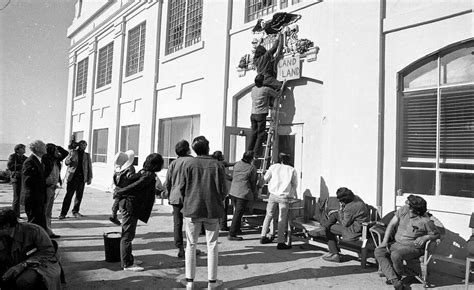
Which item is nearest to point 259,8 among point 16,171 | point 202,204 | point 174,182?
point 174,182

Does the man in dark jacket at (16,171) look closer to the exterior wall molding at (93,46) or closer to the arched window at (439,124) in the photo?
the arched window at (439,124)

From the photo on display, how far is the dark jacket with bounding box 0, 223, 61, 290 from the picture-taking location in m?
3.40

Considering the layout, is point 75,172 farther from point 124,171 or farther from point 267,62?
point 267,62

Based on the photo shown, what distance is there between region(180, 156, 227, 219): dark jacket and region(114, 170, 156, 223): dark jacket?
802 mm

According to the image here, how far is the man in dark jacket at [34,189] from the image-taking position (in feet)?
18.4

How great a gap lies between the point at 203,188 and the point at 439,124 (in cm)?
417

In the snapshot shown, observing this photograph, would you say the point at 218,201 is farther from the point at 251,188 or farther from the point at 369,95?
the point at 369,95

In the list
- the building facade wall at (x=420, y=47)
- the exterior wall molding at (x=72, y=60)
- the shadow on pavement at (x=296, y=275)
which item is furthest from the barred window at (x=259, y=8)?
the exterior wall molding at (x=72, y=60)

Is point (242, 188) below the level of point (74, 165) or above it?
below

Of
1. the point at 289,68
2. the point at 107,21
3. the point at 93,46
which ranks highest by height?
the point at 107,21

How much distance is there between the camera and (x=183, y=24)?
40.9 ft

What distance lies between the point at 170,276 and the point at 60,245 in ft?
8.62

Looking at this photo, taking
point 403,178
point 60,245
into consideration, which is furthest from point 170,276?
point 403,178

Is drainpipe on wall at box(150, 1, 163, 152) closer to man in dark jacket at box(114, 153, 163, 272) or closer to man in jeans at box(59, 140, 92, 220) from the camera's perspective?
man in jeans at box(59, 140, 92, 220)
